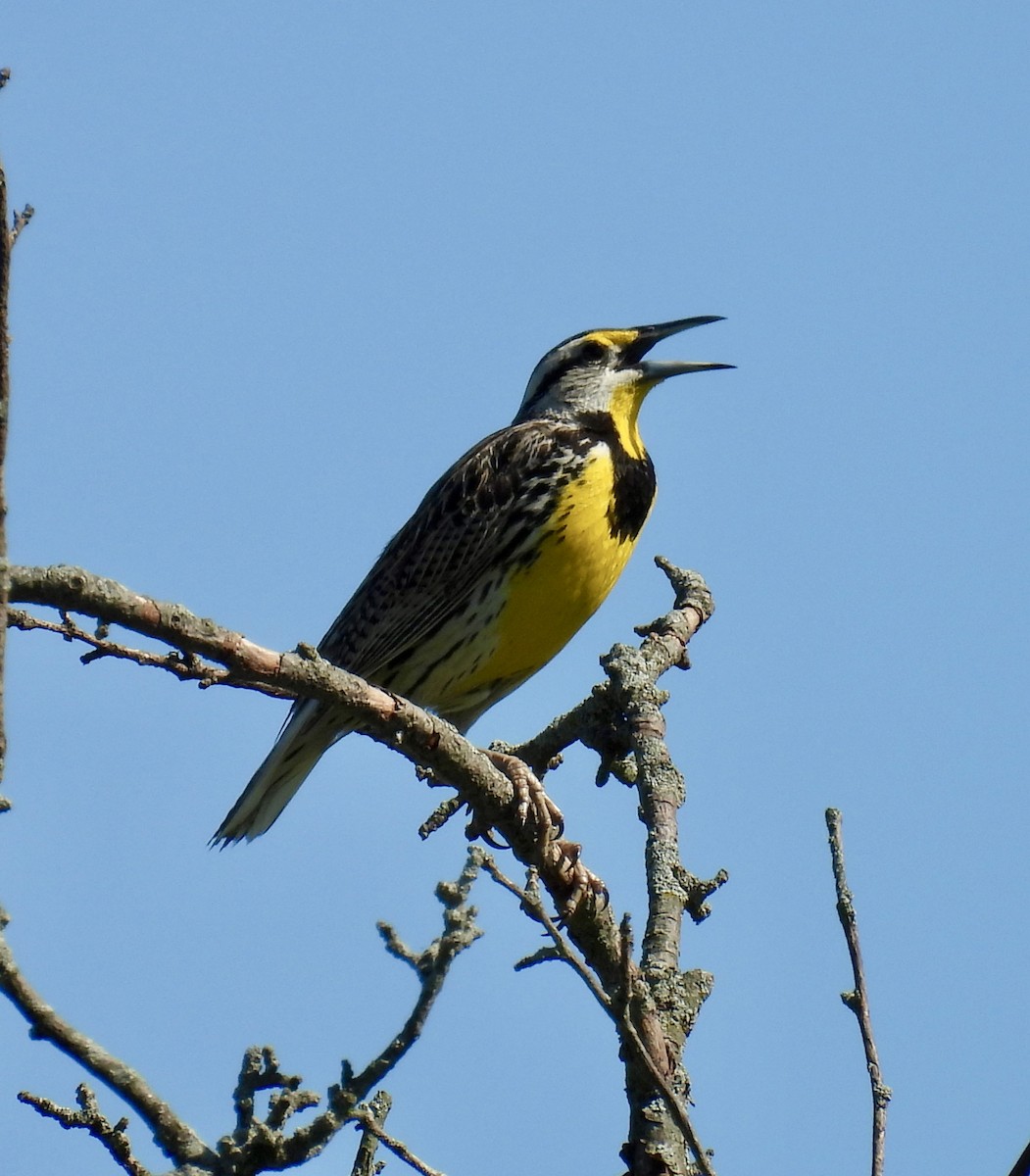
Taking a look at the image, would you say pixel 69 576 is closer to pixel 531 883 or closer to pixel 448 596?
pixel 531 883

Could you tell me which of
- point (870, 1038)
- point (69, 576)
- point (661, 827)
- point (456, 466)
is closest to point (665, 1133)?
point (870, 1038)

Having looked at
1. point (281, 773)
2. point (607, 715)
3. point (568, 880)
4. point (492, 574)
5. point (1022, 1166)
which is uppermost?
point (492, 574)

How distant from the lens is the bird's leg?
13.1ft

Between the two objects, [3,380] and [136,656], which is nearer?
[3,380]

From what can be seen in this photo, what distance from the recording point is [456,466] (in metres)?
6.39

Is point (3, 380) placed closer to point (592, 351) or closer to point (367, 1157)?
point (367, 1157)

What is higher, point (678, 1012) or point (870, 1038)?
point (678, 1012)

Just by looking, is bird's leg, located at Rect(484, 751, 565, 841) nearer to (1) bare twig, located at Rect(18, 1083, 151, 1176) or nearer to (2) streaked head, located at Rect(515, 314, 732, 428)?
(1) bare twig, located at Rect(18, 1083, 151, 1176)

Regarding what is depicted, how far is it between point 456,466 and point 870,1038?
379 cm

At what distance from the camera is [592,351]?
656 centimetres

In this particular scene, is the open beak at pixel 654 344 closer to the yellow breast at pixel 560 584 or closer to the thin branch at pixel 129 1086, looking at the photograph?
the yellow breast at pixel 560 584

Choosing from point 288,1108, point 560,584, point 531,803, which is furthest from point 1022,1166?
point 560,584

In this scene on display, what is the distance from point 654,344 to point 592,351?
24 centimetres

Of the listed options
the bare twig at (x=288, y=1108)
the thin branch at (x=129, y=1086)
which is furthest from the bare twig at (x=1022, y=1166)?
the thin branch at (x=129, y=1086)
